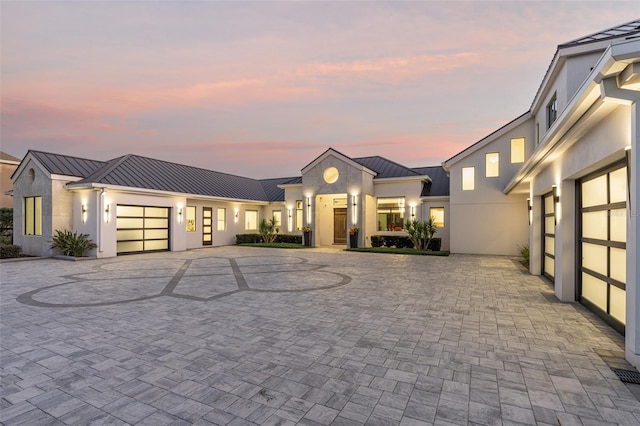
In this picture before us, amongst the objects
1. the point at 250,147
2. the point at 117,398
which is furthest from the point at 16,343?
the point at 250,147

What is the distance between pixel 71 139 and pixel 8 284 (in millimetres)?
22056

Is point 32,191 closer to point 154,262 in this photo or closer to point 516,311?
point 154,262

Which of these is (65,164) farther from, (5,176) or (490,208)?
(490,208)

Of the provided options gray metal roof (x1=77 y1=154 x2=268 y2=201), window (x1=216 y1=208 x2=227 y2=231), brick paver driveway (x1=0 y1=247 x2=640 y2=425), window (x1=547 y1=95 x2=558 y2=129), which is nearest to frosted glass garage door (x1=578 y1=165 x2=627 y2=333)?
brick paver driveway (x1=0 y1=247 x2=640 y2=425)

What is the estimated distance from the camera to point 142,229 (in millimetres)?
16500

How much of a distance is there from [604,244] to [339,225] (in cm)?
1666

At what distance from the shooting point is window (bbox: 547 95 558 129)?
11078 mm

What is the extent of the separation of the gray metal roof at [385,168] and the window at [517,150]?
16.6ft

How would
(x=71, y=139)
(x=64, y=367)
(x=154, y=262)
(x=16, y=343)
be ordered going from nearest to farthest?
(x=64, y=367)
(x=16, y=343)
(x=154, y=262)
(x=71, y=139)

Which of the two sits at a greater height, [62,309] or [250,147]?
[250,147]

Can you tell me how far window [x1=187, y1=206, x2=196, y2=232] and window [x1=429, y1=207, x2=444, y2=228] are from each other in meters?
14.5

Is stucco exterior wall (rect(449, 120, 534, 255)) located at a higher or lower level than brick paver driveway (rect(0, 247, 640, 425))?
higher

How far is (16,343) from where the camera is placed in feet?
14.6

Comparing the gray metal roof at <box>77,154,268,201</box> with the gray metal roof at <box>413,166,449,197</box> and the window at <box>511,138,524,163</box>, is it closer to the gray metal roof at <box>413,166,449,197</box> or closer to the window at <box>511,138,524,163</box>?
the gray metal roof at <box>413,166,449,197</box>
